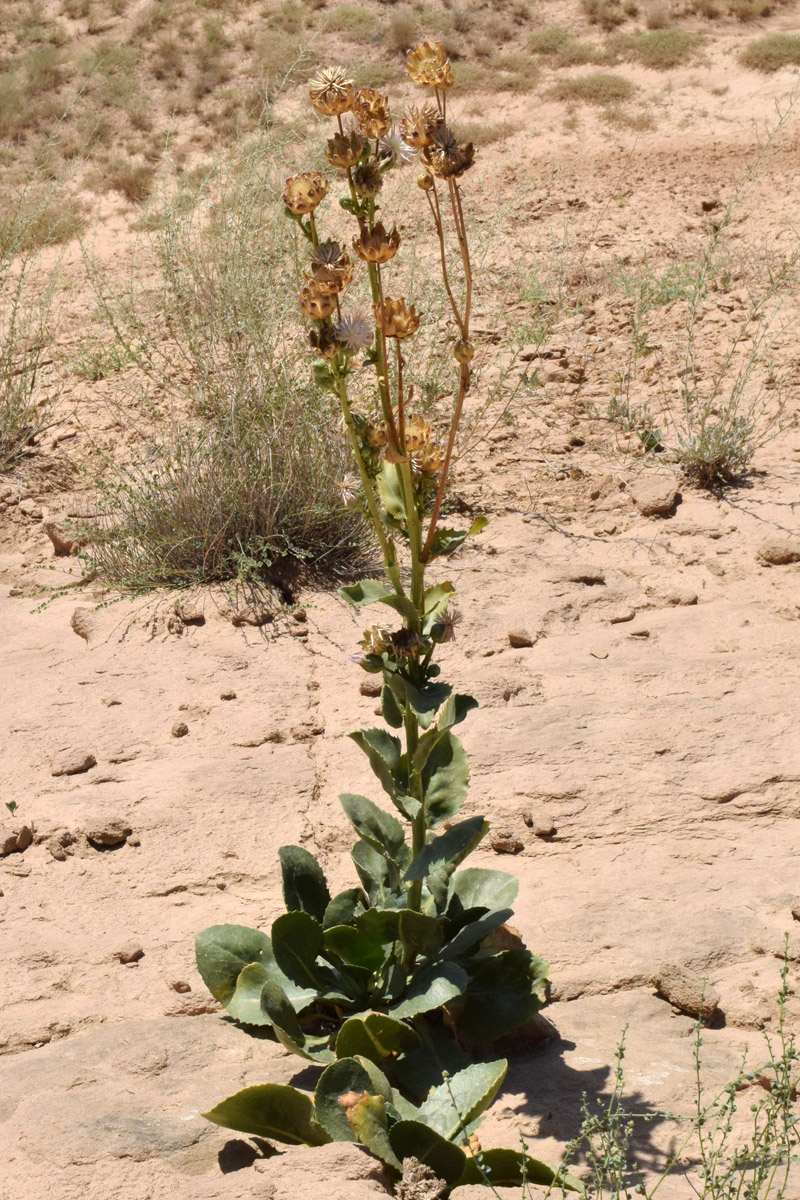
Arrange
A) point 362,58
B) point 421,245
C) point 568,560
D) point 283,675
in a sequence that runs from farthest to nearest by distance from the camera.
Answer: point 362,58 < point 421,245 < point 568,560 < point 283,675

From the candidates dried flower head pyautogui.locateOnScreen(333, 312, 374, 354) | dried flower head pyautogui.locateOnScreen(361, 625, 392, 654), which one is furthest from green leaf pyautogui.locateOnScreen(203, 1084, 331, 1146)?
dried flower head pyautogui.locateOnScreen(333, 312, 374, 354)

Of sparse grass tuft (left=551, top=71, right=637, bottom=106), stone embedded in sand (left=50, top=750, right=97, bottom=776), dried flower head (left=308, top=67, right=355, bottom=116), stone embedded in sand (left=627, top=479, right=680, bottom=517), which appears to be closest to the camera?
dried flower head (left=308, top=67, right=355, bottom=116)

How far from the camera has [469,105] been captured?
33.2 feet

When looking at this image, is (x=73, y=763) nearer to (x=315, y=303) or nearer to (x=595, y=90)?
(x=315, y=303)

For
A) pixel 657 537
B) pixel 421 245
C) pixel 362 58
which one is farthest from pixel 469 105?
pixel 657 537

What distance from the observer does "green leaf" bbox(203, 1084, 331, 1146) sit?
1.68 metres

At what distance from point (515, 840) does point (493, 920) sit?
23.6 inches

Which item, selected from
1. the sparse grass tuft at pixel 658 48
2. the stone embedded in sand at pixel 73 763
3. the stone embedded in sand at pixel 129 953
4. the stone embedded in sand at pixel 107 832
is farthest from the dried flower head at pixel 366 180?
the sparse grass tuft at pixel 658 48

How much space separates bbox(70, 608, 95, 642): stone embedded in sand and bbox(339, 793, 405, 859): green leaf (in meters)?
1.77

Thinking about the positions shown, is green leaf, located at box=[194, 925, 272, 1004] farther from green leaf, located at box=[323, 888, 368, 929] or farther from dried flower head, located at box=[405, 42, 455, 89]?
dried flower head, located at box=[405, 42, 455, 89]

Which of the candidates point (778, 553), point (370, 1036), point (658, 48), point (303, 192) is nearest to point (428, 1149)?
point (370, 1036)

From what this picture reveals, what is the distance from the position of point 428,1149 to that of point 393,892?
48cm

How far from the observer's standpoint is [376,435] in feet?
5.40

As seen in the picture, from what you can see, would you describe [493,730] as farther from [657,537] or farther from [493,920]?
[657,537]
